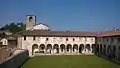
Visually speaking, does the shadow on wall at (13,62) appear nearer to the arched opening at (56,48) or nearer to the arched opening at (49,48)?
the arched opening at (49,48)

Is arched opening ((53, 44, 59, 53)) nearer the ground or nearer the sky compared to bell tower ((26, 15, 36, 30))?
nearer the ground

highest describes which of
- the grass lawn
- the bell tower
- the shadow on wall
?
the bell tower

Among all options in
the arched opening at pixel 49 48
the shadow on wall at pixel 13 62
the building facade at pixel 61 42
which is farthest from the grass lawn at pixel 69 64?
the arched opening at pixel 49 48

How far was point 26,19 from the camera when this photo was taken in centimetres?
5356

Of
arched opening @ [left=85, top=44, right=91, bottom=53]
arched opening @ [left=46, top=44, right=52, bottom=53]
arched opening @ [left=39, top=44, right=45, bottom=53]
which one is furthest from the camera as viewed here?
arched opening @ [left=85, top=44, right=91, bottom=53]

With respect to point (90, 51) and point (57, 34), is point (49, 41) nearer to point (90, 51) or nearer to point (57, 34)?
point (57, 34)

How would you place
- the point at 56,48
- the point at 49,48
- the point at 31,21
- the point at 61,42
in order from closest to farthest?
the point at 61,42 < the point at 49,48 < the point at 56,48 < the point at 31,21

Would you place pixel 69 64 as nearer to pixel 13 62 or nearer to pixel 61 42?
pixel 13 62

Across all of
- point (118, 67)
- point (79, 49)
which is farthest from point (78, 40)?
point (118, 67)

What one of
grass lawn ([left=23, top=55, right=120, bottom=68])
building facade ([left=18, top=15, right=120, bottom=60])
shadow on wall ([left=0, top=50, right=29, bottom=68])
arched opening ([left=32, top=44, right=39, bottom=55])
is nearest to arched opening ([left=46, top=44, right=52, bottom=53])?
building facade ([left=18, top=15, right=120, bottom=60])

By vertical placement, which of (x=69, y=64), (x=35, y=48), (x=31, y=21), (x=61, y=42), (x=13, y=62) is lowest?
(x=69, y=64)

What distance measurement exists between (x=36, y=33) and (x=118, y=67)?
79.0 ft

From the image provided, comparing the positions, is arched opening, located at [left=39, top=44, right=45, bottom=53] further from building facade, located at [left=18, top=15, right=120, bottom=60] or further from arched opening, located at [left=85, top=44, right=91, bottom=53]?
arched opening, located at [left=85, top=44, right=91, bottom=53]

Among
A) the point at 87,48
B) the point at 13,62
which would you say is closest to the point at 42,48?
the point at 87,48
